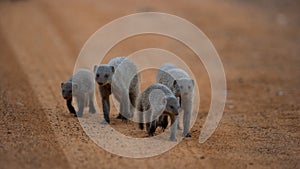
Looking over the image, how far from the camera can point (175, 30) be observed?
20.9 meters

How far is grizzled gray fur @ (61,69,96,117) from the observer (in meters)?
10.3

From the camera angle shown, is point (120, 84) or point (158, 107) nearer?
point (158, 107)

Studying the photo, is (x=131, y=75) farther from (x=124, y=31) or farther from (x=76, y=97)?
(x=124, y=31)

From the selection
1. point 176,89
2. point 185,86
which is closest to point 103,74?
point 176,89

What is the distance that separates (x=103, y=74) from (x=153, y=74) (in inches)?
199

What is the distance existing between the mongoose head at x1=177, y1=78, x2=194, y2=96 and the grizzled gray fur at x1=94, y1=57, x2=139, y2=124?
1226 mm

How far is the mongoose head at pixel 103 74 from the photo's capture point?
9.84m

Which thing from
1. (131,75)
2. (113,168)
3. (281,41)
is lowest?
(113,168)

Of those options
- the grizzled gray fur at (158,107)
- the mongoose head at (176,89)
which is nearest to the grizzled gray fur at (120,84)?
the grizzled gray fur at (158,107)

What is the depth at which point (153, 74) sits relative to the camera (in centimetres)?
1483

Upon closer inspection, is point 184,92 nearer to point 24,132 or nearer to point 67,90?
point 67,90

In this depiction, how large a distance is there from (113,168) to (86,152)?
701 mm

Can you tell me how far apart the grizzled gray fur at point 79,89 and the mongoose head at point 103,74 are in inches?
26.5

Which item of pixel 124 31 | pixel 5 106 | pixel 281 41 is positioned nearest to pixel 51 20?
pixel 124 31
